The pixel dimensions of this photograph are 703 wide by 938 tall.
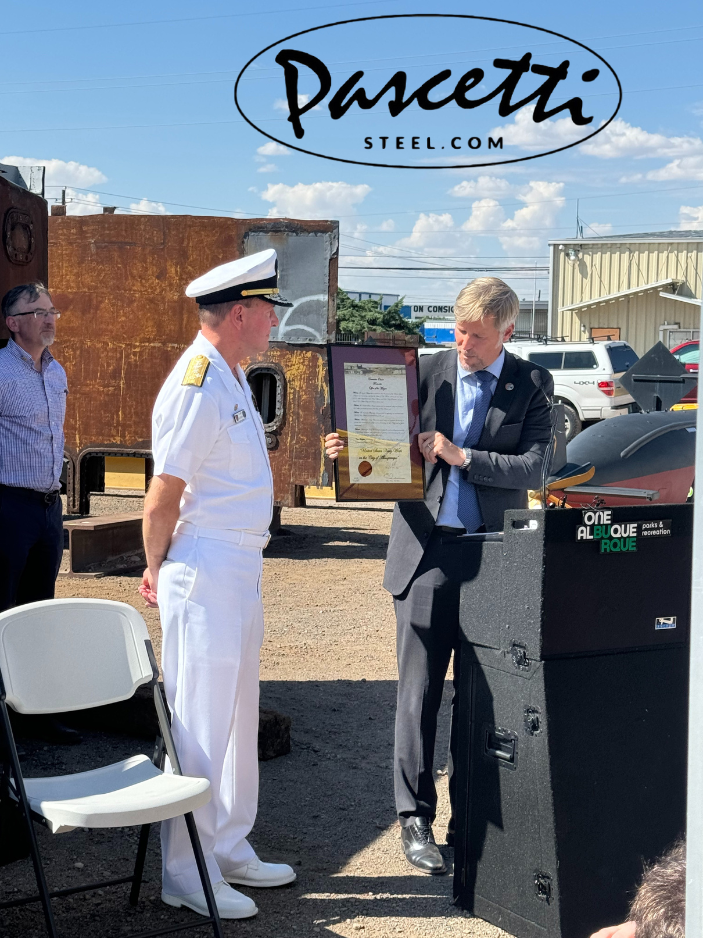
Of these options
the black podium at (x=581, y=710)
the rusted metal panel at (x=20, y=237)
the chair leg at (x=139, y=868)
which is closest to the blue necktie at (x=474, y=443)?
the black podium at (x=581, y=710)

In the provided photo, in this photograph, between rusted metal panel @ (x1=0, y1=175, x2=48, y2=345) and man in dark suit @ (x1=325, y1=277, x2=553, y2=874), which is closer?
man in dark suit @ (x1=325, y1=277, x2=553, y2=874)

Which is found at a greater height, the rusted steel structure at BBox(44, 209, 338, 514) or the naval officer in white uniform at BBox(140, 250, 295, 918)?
the rusted steel structure at BBox(44, 209, 338, 514)

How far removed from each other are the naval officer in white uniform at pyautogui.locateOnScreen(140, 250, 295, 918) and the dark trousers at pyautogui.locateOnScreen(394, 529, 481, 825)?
1.95ft

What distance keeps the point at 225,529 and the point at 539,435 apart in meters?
1.18

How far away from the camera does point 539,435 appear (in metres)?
3.68

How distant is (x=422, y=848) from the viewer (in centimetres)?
366

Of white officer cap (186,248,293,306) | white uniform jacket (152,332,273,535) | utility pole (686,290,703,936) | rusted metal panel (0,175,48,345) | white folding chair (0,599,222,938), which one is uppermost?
rusted metal panel (0,175,48,345)

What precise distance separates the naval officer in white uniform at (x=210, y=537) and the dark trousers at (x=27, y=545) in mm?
1562

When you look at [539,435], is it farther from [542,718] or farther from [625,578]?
[542,718]

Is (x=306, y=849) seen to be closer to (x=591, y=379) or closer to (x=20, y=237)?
(x=20, y=237)

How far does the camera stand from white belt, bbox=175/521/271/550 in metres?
3.18

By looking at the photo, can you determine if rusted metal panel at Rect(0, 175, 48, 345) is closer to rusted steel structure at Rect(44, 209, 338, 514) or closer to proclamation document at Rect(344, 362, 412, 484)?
proclamation document at Rect(344, 362, 412, 484)

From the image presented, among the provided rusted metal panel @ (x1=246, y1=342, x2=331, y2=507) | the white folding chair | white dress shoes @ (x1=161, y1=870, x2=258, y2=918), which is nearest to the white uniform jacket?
the white folding chair

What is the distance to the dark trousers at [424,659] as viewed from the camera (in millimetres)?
3559
